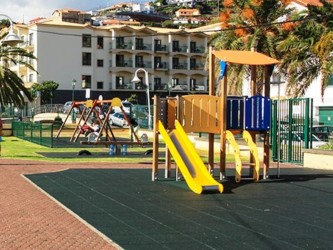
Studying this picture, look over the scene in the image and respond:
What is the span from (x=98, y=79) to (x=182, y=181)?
68799mm

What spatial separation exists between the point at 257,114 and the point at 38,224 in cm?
835

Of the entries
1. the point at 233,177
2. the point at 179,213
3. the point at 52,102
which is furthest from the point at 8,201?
the point at 52,102

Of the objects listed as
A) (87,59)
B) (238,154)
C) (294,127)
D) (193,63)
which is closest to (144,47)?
(193,63)

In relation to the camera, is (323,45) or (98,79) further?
(98,79)

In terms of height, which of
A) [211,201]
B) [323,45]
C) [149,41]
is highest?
[149,41]

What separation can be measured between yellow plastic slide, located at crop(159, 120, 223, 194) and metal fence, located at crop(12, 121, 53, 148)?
621 inches

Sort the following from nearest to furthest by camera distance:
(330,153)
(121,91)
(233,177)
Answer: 1. (233,177)
2. (330,153)
3. (121,91)

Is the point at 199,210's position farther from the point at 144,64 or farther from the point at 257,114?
A: the point at 144,64

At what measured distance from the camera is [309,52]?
26.4 meters

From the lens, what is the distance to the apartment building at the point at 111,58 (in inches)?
3157

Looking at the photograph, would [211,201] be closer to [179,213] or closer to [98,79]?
[179,213]

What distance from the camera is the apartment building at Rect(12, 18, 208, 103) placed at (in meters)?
80.2

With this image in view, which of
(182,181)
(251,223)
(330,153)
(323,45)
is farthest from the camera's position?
(323,45)

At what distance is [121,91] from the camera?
8525 cm
